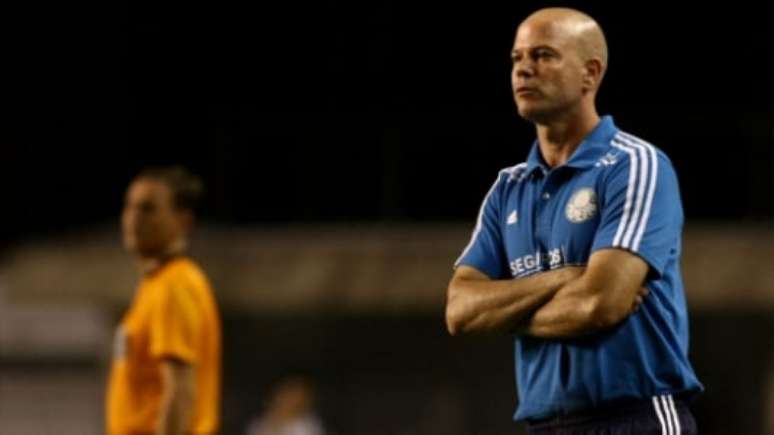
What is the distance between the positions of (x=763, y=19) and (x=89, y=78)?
18.7 feet

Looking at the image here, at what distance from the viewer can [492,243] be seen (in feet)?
16.9

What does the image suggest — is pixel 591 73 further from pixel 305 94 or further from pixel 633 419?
pixel 305 94

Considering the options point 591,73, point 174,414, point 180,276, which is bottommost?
point 174,414

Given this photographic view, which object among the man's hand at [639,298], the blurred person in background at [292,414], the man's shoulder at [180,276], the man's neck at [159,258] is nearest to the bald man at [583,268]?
the man's hand at [639,298]

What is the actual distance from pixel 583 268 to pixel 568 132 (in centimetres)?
36

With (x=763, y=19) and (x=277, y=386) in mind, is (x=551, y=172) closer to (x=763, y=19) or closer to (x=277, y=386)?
(x=277, y=386)

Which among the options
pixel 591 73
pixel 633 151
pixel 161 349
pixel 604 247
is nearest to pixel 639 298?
pixel 604 247

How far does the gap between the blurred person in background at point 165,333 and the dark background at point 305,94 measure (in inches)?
307

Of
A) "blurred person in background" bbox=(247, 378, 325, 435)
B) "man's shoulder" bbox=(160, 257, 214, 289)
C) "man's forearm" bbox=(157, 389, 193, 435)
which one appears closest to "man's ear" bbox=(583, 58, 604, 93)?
"man's forearm" bbox=(157, 389, 193, 435)

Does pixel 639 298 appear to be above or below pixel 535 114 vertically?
below

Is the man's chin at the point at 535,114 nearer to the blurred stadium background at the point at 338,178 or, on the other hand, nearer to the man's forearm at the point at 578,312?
the man's forearm at the point at 578,312

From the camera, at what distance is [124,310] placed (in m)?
13.7

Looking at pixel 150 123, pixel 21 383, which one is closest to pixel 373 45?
pixel 150 123

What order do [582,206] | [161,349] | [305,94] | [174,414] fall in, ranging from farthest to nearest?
[305,94]
[161,349]
[174,414]
[582,206]
